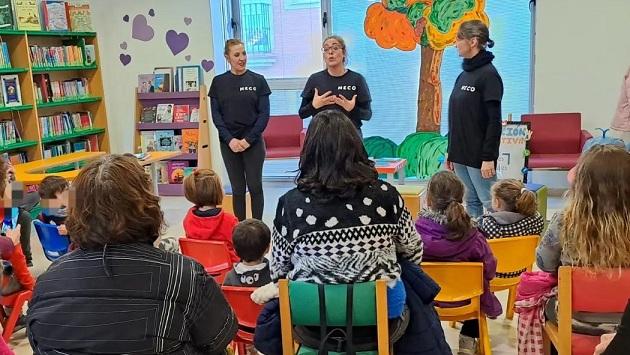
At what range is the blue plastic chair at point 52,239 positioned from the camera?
11.3 feet

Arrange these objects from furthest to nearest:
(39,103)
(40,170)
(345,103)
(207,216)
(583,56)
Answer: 1. (39,103)
2. (583,56)
3. (40,170)
4. (345,103)
5. (207,216)

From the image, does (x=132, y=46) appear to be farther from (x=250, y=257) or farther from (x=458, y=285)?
(x=458, y=285)

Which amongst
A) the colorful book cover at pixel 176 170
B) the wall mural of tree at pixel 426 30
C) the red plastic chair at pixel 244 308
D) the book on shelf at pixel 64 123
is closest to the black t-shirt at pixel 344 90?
the red plastic chair at pixel 244 308

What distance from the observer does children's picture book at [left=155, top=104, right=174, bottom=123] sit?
22.1 feet

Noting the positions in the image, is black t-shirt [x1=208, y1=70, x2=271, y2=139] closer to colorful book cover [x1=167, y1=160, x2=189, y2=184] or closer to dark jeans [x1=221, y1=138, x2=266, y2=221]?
dark jeans [x1=221, y1=138, x2=266, y2=221]

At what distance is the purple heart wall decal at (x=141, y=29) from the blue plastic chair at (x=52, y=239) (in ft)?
12.4

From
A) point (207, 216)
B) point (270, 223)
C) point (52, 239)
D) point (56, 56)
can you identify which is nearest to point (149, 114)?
point (56, 56)

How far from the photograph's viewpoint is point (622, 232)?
1.79 meters

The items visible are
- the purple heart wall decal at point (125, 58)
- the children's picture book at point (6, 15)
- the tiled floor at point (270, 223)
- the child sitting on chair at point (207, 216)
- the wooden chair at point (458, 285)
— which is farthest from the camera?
the purple heart wall decal at point (125, 58)

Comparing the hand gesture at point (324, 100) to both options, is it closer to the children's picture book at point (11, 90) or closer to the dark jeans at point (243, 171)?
the dark jeans at point (243, 171)

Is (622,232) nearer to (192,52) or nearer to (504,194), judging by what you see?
(504,194)

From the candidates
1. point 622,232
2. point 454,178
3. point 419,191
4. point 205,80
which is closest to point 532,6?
point 419,191

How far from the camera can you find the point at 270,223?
5.20m

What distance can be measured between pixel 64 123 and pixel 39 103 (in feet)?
1.48
